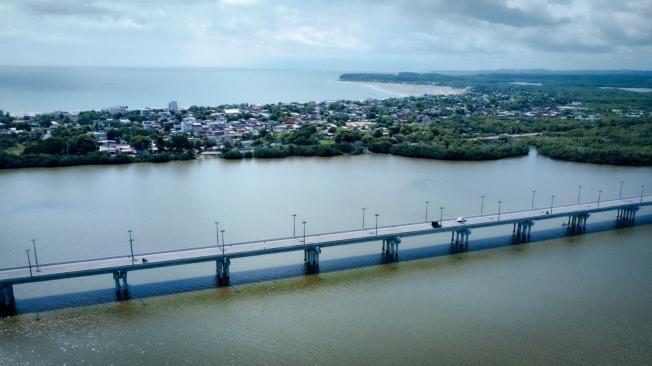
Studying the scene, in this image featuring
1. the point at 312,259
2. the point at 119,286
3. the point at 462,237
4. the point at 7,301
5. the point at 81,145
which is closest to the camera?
the point at 7,301

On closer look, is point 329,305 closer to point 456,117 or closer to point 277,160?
point 277,160

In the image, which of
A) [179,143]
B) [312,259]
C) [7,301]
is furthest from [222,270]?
[179,143]

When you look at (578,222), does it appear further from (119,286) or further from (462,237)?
(119,286)

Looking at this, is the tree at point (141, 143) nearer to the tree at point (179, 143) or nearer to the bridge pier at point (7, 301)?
the tree at point (179, 143)

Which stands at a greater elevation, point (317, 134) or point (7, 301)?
point (317, 134)

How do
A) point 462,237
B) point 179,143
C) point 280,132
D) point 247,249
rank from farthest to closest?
point 280,132 < point 179,143 < point 462,237 < point 247,249

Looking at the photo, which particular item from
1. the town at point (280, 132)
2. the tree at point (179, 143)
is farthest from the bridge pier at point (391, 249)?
the tree at point (179, 143)

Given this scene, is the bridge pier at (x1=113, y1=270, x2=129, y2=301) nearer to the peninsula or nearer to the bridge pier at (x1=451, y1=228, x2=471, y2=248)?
the bridge pier at (x1=451, y1=228, x2=471, y2=248)
